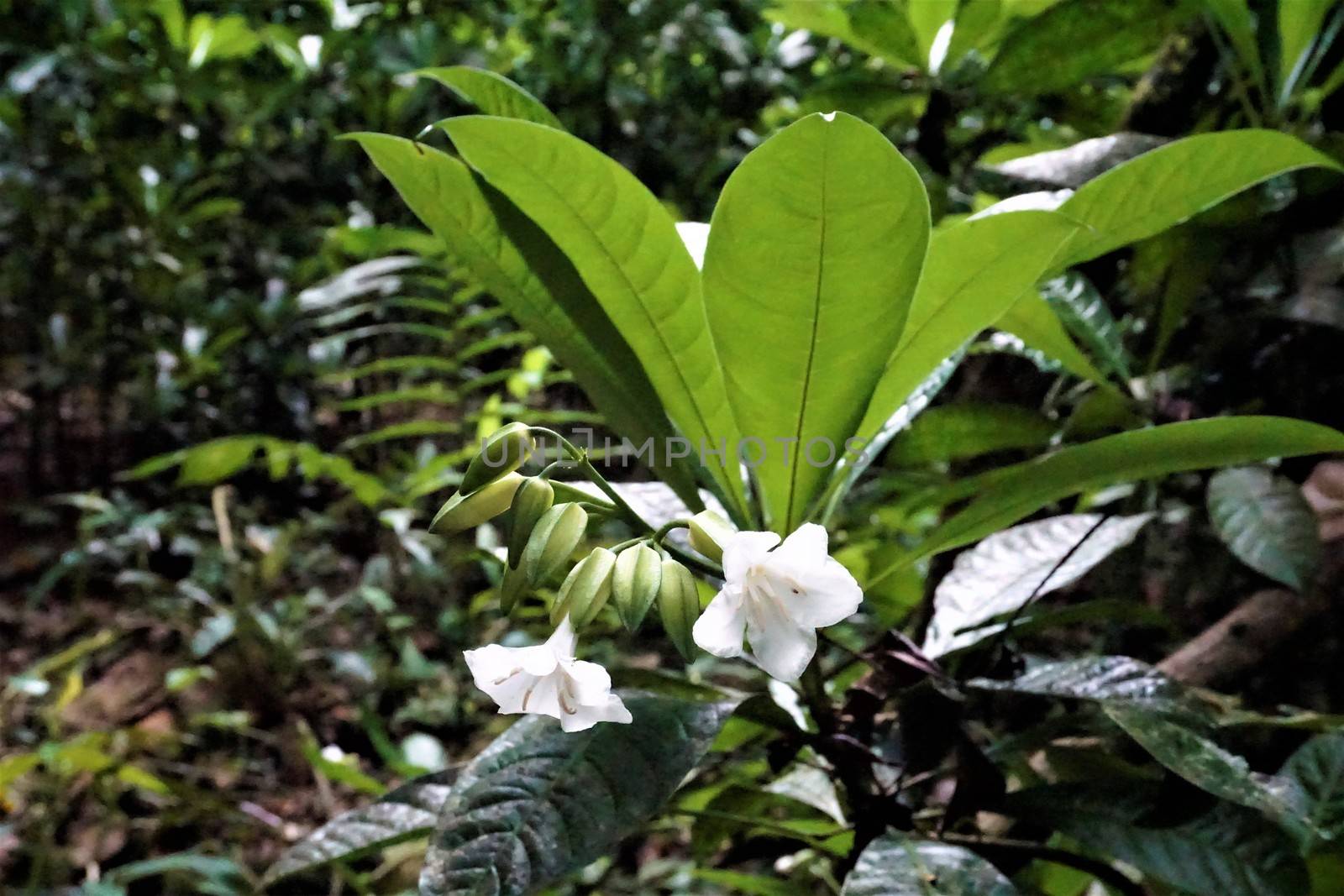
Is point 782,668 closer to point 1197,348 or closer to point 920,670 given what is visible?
point 920,670

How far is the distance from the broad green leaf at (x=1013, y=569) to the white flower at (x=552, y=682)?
33cm

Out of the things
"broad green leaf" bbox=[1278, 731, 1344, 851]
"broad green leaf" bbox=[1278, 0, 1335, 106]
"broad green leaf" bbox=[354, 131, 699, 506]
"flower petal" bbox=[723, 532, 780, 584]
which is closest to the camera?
"flower petal" bbox=[723, 532, 780, 584]

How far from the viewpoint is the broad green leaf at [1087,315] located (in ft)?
2.79

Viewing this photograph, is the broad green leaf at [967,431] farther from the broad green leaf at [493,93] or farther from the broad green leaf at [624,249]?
the broad green leaf at [493,93]

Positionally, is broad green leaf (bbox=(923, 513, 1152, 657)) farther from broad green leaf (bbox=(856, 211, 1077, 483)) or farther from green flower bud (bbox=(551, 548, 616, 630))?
green flower bud (bbox=(551, 548, 616, 630))

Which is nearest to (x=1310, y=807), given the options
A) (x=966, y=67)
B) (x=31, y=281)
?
(x=966, y=67)

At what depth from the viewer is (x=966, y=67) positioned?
1107mm

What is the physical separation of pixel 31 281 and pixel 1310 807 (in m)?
2.96

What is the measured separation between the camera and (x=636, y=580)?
456 mm

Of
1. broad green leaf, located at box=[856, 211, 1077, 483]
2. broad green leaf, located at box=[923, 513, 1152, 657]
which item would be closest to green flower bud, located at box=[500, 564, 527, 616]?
broad green leaf, located at box=[856, 211, 1077, 483]

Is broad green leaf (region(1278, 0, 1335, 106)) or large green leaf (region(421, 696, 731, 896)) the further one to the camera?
broad green leaf (region(1278, 0, 1335, 106))

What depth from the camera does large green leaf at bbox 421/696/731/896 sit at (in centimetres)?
45

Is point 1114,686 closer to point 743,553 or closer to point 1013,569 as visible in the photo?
point 1013,569

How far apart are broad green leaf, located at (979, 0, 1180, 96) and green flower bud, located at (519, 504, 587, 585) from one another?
0.81m
